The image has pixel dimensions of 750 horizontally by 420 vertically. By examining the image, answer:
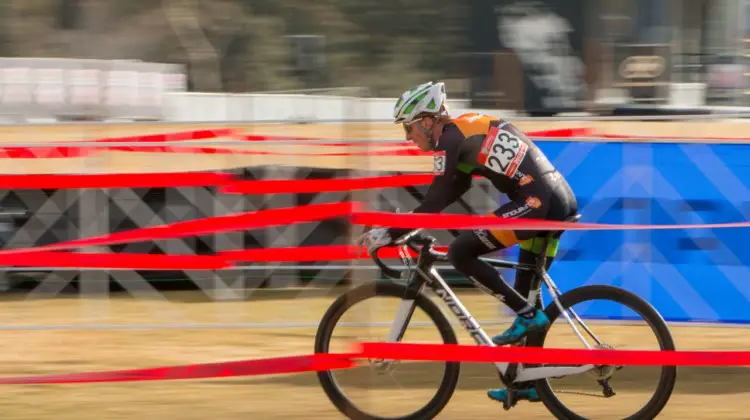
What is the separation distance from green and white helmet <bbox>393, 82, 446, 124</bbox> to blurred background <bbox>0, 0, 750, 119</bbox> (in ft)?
29.1

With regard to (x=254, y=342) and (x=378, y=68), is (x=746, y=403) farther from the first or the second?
(x=378, y=68)

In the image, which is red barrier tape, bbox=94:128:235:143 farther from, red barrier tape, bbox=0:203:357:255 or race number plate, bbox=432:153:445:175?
race number plate, bbox=432:153:445:175

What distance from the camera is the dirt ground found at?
6.96 metres

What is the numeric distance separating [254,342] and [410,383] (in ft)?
8.11

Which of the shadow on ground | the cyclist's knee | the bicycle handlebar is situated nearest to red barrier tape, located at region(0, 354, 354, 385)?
the shadow on ground

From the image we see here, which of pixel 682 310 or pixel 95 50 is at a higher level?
pixel 682 310

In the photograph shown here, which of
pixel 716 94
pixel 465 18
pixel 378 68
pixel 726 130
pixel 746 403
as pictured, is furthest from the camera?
pixel 378 68

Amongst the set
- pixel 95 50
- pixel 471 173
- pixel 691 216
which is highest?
pixel 471 173

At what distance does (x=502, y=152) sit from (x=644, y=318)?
3.33 feet

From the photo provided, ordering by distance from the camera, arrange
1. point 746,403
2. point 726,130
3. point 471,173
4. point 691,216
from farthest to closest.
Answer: point 726,130 < point 691,216 < point 746,403 < point 471,173

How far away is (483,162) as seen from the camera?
20.7ft

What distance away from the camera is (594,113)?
595 inches

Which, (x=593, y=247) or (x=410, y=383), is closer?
(x=410, y=383)

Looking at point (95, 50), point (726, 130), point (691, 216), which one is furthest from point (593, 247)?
point (95, 50)
